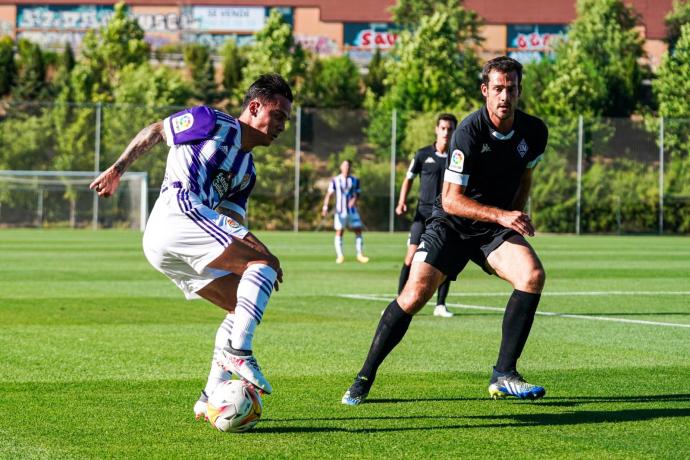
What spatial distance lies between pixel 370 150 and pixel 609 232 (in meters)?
9.43

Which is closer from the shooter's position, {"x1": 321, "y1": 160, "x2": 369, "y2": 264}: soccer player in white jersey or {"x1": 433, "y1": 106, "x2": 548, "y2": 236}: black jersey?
{"x1": 433, "y1": 106, "x2": 548, "y2": 236}: black jersey

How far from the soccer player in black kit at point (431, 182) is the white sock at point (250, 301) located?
6598mm

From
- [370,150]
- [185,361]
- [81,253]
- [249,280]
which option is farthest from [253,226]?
[249,280]

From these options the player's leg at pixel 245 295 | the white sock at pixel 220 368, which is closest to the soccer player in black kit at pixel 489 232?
the white sock at pixel 220 368

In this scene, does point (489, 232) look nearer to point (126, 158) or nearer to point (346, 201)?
point (126, 158)

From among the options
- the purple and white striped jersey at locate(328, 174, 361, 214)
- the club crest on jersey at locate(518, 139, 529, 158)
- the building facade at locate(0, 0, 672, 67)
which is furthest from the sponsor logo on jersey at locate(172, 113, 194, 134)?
the building facade at locate(0, 0, 672, 67)

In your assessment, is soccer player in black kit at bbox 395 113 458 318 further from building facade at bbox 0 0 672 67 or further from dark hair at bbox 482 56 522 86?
building facade at bbox 0 0 672 67

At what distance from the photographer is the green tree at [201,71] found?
2958 inches

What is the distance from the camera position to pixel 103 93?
6800 cm

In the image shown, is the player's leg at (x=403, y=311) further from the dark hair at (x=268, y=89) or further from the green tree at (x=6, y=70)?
the green tree at (x=6, y=70)

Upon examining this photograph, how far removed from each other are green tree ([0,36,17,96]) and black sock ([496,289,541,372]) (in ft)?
241

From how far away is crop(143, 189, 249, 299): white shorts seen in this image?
6.49 metres

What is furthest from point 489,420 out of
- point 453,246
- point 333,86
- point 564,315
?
point 333,86

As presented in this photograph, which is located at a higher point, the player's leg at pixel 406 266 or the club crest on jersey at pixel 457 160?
the club crest on jersey at pixel 457 160
